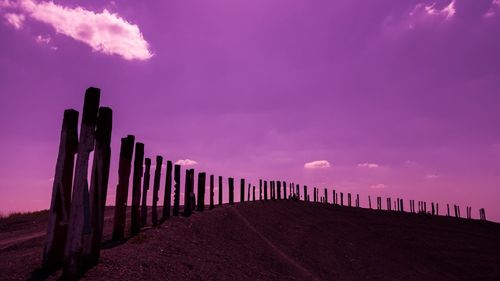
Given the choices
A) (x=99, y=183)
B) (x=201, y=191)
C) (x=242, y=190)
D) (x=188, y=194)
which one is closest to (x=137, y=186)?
(x=99, y=183)

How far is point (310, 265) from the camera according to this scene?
14.6 metres

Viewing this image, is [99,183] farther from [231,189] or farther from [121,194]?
[231,189]

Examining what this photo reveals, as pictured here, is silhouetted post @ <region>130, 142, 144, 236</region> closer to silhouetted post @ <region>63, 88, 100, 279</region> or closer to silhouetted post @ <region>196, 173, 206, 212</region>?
silhouetted post @ <region>63, 88, 100, 279</region>

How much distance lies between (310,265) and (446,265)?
1035cm

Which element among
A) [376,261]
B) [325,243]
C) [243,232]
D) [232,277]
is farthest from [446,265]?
[232,277]

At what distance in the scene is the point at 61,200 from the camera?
7.36m

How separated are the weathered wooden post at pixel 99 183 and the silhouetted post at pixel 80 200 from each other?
24 centimetres

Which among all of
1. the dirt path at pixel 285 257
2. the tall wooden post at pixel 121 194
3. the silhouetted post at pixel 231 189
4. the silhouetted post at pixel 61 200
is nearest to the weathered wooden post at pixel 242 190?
the silhouetted post at pixel 231 189

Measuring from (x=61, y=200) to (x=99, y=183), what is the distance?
74 cm

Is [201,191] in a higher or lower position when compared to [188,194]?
higher

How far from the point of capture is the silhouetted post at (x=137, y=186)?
1162 centimetres

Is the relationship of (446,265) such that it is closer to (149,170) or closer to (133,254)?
(149,170)

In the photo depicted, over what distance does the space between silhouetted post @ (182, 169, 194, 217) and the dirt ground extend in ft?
1.53

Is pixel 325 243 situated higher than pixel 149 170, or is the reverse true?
pixel 149 170
